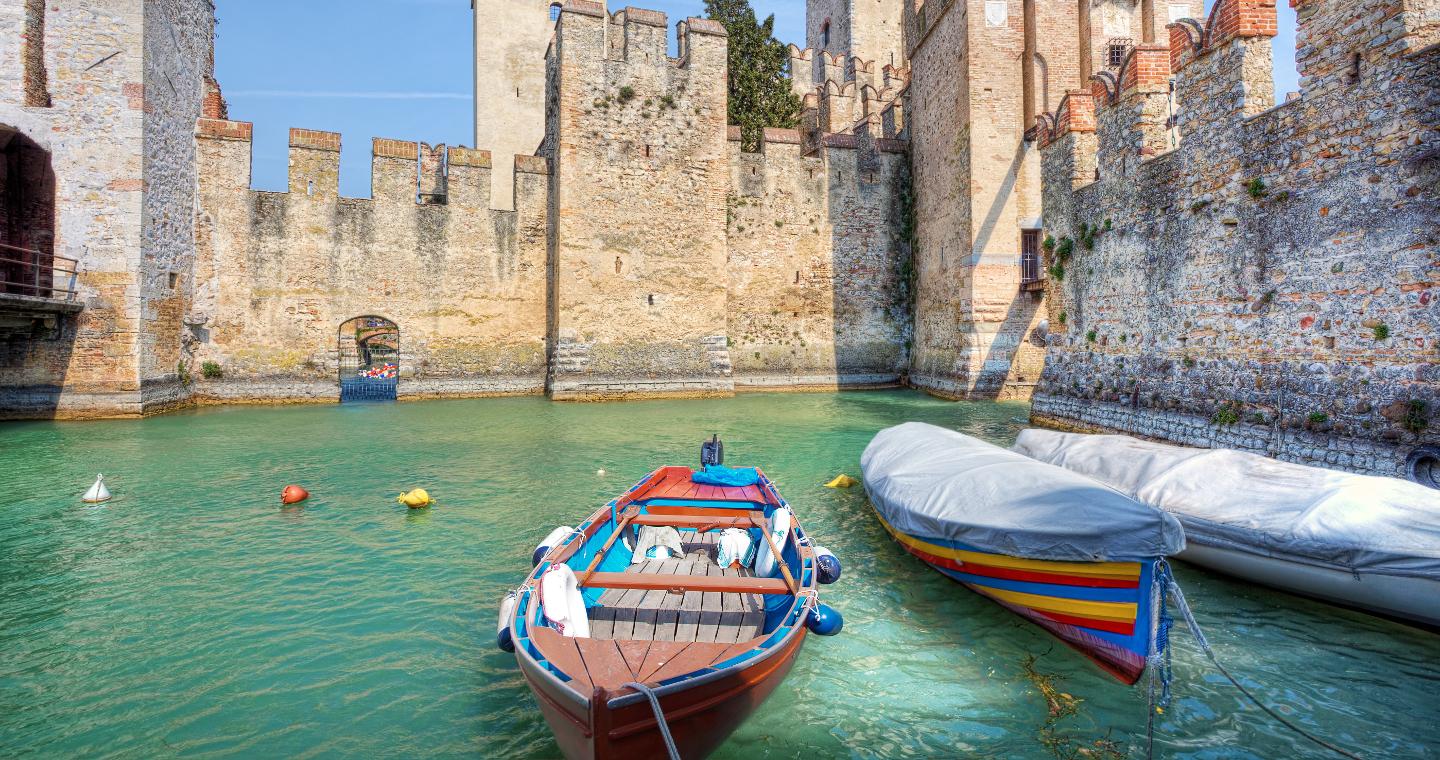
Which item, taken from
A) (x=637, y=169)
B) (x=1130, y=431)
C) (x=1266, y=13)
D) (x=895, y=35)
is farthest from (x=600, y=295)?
A: (x=895, y=35)

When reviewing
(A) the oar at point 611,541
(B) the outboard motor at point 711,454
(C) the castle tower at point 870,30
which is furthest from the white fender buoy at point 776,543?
(C) the castle tower at point 870,30

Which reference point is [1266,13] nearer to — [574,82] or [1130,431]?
[1130,431]

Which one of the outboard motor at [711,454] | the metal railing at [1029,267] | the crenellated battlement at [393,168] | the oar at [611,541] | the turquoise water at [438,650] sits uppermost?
the crenellated battlement at [393,168]

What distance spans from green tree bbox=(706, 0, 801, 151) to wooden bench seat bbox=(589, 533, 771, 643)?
2168 centimetres

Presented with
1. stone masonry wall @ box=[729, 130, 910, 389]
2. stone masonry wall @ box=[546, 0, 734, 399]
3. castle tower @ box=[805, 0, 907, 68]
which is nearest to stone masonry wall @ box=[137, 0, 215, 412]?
stone masonry wall @ box=[546, 0, 734, 399]

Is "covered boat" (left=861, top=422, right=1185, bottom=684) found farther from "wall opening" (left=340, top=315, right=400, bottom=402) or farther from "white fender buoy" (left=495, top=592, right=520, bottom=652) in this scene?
"wall opening" (left=340, top=315, right=400, bottom=402)

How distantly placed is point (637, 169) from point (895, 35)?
17454 mm

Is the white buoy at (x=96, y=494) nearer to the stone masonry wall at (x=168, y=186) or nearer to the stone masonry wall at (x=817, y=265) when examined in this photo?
the stone masonry wall at (x=168, y=186)

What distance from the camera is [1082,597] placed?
430 cm

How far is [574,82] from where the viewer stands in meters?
17.7

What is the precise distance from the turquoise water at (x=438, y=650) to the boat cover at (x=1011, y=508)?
577 millimetres

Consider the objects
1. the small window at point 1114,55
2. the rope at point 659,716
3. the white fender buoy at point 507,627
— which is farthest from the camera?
the small window at point 1114,55

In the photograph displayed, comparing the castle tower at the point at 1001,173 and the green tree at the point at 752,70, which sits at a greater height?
the green tree at the point at 752,70

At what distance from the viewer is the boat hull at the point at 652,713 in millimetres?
2713
